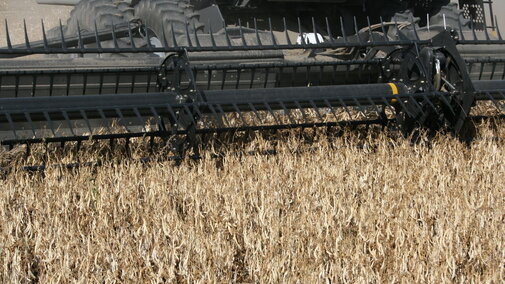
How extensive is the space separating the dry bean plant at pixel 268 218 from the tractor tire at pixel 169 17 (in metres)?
1.92

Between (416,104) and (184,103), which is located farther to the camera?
(416,104)

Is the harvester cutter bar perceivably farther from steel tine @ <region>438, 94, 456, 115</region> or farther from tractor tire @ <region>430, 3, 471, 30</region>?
tractor tire @ <region>430, 3, 471, 30</region>

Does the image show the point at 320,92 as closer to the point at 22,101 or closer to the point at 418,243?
the point at 22,101

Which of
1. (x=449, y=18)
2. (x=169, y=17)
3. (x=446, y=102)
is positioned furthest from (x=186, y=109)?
(x=449, y=18)

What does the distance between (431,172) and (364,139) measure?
→ 82 cm

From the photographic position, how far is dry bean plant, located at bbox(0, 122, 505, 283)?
2.68 m

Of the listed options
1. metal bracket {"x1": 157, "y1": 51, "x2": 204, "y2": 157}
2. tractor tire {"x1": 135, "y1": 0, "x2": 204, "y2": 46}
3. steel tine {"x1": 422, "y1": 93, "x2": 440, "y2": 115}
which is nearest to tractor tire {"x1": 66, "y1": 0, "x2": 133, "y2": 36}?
tractor tire {"x1": 135, "y1": 0, "x2": 204, "y2": 46}

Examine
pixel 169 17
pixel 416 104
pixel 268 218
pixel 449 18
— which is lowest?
pixel 449 18

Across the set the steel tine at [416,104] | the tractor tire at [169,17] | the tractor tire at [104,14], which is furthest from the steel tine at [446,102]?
the tractor tire at [104,14]

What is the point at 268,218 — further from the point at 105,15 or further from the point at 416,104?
the point at 105,15

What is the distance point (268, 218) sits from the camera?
3203mm

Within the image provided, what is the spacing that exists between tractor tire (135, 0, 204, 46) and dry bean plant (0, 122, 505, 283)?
1919mm

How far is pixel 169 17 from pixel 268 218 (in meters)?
3.28

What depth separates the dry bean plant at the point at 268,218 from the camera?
2.68 m
